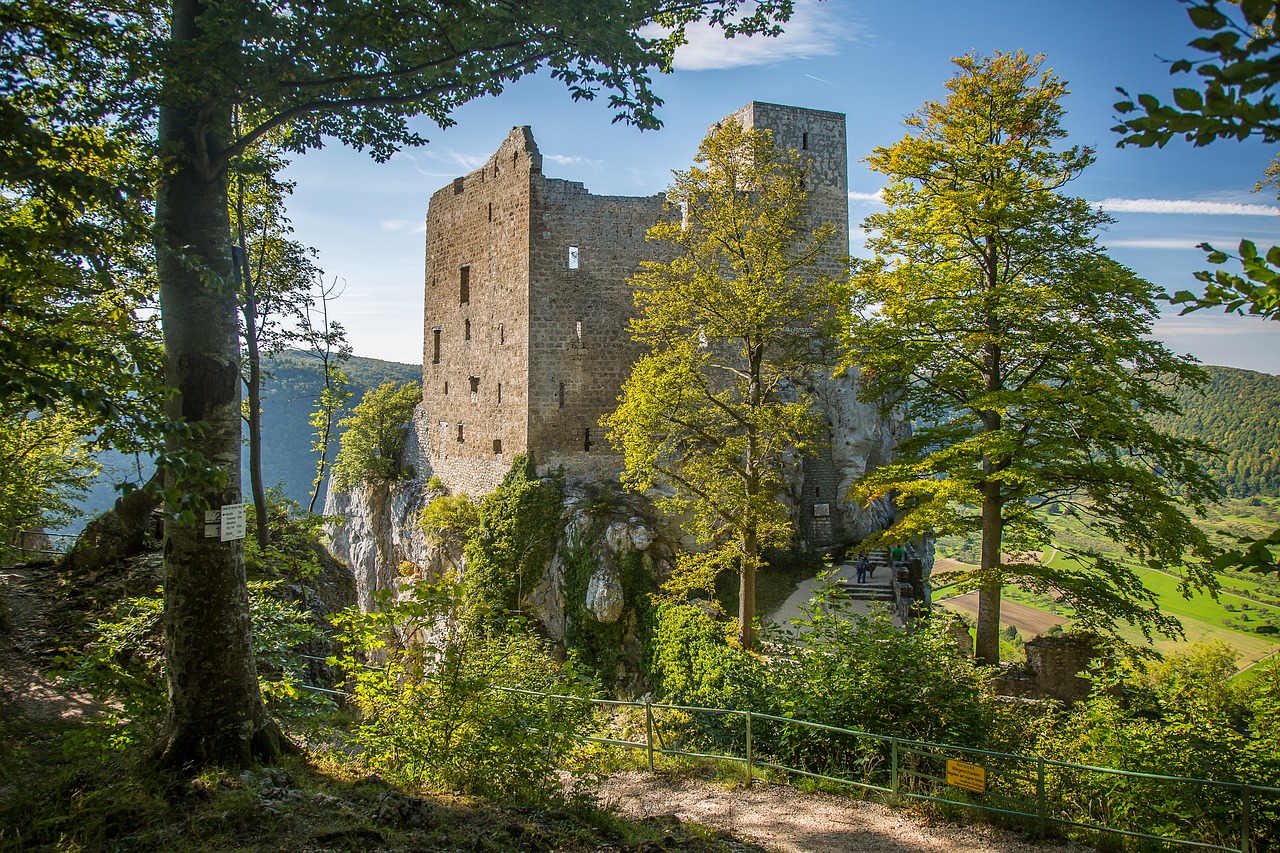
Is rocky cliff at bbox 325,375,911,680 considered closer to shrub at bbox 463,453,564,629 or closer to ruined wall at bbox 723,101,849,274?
shrub at bbox 463,453,564,629

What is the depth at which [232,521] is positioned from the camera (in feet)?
16.6

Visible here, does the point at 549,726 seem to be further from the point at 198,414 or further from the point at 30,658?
the point at 30,658

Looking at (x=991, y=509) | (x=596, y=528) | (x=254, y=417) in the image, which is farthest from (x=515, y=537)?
(x=991, y=509)

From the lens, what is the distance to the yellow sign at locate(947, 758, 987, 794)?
6.19m

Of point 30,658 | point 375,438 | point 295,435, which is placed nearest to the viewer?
point 30,658

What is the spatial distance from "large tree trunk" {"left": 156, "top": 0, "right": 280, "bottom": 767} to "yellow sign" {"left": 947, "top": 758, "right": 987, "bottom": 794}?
5.66m

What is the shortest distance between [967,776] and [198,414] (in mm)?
6791

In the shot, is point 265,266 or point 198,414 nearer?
point 198,414

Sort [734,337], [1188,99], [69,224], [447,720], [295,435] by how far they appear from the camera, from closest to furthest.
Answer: [1188,99], [69,224], [447,720], [734,337], [295,435]

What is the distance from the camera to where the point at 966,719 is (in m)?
7.53

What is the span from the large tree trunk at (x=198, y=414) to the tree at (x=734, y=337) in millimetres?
9276

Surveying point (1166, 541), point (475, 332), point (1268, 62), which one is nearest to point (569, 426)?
point (475, 332)

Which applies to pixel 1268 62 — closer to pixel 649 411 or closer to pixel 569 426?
pixel 649 411

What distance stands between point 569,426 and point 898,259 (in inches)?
390
